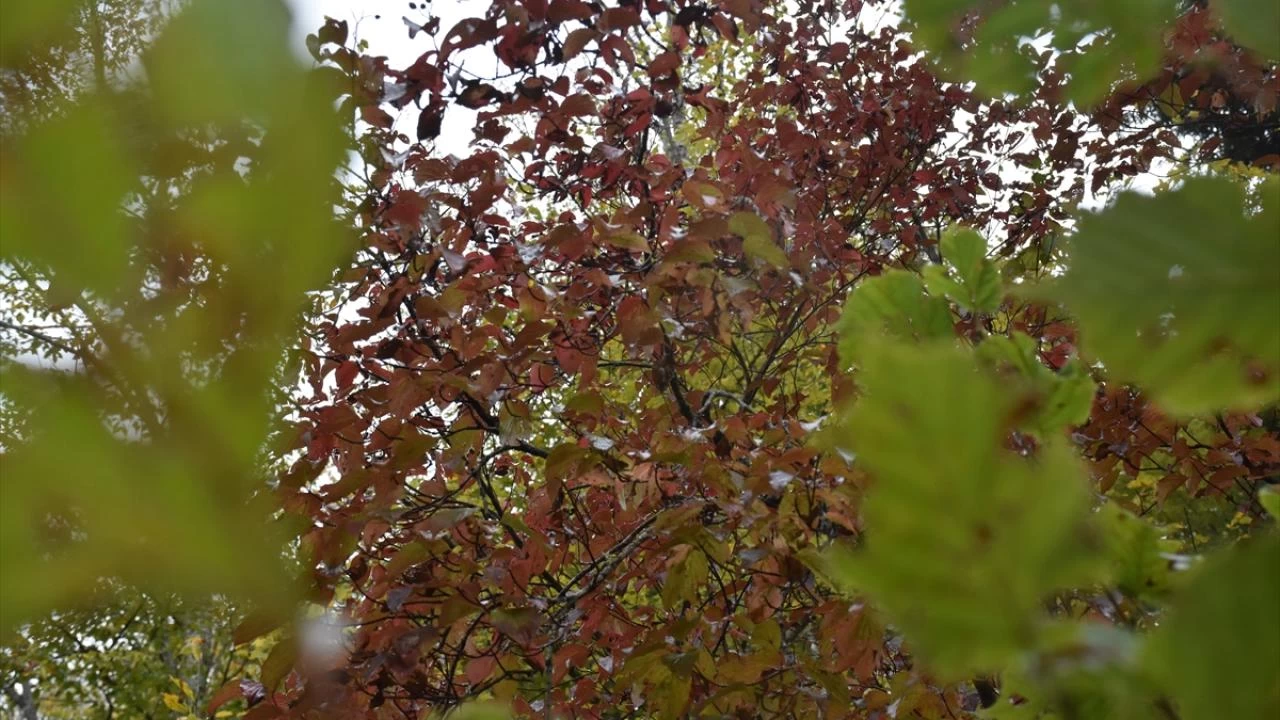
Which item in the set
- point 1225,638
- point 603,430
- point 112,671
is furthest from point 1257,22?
point 112,671

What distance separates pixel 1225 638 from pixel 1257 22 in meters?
0.19

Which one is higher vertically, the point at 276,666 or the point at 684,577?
the point at 684,577

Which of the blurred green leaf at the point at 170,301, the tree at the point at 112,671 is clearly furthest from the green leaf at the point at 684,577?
the tree at the point at 112,671

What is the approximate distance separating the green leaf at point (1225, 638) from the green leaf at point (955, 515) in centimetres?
3

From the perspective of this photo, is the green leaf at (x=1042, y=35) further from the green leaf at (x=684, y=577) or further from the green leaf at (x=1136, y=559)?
the green leaf at (x=684, y=577)

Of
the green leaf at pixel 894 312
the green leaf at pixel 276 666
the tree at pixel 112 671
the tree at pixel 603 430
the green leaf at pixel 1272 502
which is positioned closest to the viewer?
the green leaf at pixel 1272 502

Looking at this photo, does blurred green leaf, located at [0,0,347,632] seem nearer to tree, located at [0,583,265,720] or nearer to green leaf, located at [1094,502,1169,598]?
green leaf, located at [1094,502,1169,598]

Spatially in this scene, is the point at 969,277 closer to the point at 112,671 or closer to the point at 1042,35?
the point at 1042,35

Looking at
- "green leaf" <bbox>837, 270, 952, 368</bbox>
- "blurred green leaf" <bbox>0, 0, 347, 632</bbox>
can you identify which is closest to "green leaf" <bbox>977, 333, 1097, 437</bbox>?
"green leaf" <bbox>837, 270, 952, 368</bbox>

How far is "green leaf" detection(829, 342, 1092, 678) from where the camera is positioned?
0.50 ft

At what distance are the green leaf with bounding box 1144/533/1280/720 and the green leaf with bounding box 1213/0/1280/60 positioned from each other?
168 millimetres

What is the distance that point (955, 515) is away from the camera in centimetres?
16

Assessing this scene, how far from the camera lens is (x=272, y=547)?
0.21 m

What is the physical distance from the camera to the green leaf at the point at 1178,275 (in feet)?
0.72
